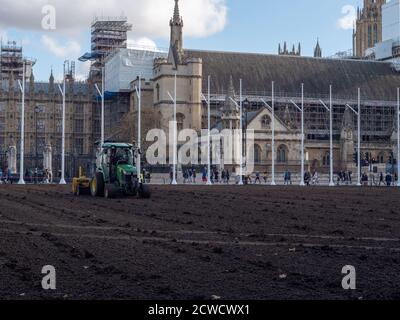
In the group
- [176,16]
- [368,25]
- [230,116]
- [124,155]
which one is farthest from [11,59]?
[124,155]

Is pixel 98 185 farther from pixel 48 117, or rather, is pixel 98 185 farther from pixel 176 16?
pixel 48 117

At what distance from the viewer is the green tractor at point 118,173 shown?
33.6 meters

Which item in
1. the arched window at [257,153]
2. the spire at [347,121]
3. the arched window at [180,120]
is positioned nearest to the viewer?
the arched window at [257,153]

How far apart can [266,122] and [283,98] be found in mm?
11044

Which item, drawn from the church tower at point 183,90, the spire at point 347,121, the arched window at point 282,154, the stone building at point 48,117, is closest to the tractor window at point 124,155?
the arched window at point 282,154

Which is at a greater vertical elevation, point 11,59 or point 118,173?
point 11,59

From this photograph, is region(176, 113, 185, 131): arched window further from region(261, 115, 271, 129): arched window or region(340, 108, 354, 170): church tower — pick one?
region(340, 108, 354, 170): church tower

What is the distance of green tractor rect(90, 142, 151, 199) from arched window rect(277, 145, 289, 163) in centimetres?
5391

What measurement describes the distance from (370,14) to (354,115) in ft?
141

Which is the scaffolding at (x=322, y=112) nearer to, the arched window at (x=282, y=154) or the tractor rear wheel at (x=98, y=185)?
the arched window at (x=282, y=154)

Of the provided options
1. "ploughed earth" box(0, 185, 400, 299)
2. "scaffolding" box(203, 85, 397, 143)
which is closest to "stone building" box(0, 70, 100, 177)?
"scaffolding" box(203, 85, 397, 143)

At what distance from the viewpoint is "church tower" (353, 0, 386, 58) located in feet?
A: 448

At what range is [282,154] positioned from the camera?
8775cm

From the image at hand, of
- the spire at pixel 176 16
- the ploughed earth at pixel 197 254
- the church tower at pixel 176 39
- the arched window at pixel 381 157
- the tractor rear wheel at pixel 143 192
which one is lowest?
the ploughed earth at pixel 197 254
